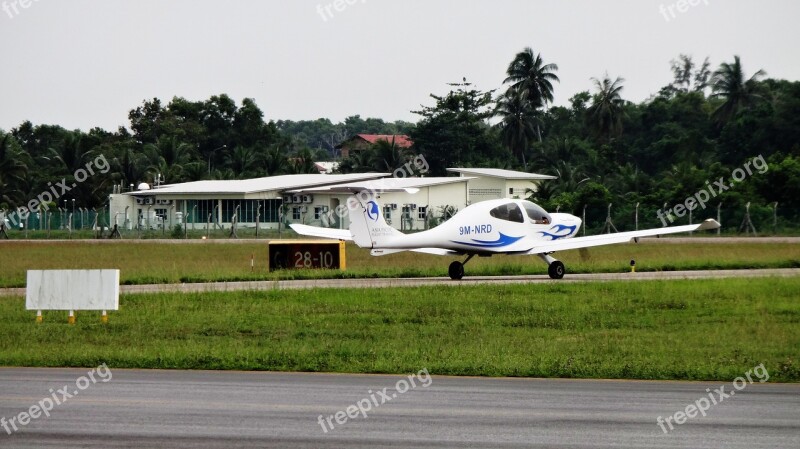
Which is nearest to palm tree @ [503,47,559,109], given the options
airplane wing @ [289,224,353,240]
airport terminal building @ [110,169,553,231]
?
airport terminal building @ [110,169,553,231]

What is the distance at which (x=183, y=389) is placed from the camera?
14906 millimetres

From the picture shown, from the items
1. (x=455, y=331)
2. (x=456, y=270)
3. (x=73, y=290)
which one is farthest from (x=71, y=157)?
(x=455, y=331)

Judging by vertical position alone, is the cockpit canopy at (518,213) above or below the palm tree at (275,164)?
below

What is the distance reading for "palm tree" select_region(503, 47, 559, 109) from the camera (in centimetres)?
11268

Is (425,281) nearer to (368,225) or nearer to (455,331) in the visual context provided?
(368,225)

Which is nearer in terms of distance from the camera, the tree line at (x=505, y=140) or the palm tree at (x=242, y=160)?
the tree line at (x=505, y=140)

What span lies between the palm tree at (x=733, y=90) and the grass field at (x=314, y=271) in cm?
5598

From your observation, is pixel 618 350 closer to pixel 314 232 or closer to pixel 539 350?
pixel 539 350

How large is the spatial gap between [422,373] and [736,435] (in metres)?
5.53

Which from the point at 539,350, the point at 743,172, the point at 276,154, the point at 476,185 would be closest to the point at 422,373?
the point at 539,350

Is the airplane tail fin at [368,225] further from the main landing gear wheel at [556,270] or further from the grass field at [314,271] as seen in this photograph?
the main landing gear wheel at [556,270]

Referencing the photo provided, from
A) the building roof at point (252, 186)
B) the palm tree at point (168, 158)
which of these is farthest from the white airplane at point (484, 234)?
the palm tree at point (168, 158)

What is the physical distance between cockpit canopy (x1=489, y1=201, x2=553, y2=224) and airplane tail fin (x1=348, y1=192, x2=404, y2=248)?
3110 mm

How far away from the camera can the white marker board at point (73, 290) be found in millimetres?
22719
